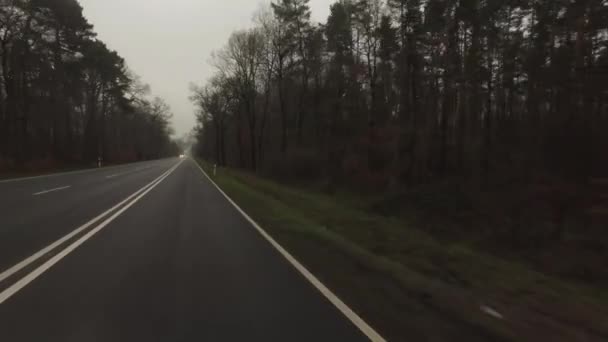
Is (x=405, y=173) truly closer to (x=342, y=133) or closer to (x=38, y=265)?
(x=342, y=133)

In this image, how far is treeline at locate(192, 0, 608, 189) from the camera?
1825 centimetres

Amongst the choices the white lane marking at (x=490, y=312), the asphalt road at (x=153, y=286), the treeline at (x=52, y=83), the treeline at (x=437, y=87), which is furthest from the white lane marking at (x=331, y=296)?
the treeline at (x=52, y=83)

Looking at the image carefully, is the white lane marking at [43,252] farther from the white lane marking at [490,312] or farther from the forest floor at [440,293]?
the white lane marking at [490,312]

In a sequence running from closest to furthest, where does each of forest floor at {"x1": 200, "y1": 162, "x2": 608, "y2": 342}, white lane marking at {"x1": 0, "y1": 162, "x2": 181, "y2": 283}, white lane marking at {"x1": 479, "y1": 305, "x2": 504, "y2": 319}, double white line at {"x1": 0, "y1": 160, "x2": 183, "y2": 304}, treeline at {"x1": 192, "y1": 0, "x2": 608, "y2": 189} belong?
forest floor at {"x1": 200, "y1": 162, "x2": 608, "y2": 342}, white lane marking at {"x1": 479, "y1": 305, "x2": 504, "y2": 319}, double white line at {"x1": 0, "y1": 160, "x2": 183, "y2": 304}, white lane marking at {"x1": 0, "y1": 162, "x2": 181, "y2": 283}, treeline at {"x1": 192, "y1": 0, "x2": 608, "y2": 189}

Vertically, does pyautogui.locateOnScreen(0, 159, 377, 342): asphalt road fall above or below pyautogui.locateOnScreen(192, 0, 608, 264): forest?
below

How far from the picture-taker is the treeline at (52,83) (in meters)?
35.0

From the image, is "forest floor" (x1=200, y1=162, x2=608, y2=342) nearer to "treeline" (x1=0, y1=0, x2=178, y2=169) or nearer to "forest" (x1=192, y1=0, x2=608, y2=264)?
"forest" (x1=192, y1=0, x2=608, y2=264)

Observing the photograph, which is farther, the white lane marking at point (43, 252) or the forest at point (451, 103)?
the forest at point (451, 103)

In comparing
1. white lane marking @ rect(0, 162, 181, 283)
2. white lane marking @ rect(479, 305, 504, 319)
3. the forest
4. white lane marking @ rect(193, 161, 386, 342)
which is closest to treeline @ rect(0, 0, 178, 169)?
the forest

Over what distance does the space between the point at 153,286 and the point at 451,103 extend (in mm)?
27109

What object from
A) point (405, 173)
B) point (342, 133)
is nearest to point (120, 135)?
point (342, 133)

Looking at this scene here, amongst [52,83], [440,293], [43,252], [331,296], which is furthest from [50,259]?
[52,83]

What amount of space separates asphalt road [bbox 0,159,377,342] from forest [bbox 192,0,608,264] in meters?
9.62

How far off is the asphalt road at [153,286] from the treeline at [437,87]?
13808 millimetres
